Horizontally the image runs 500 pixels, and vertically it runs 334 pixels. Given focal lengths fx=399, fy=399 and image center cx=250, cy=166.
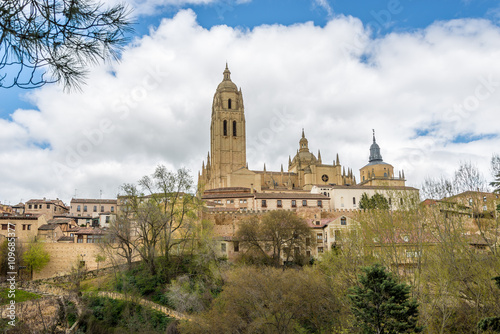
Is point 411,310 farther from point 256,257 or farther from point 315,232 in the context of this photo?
point 315,232

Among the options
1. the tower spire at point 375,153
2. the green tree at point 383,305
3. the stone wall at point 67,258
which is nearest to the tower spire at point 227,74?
the tower spire at point 375,153

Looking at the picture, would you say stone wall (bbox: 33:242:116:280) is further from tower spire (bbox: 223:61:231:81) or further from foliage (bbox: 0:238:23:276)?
tower spire (bbox: 223:61:231:81)

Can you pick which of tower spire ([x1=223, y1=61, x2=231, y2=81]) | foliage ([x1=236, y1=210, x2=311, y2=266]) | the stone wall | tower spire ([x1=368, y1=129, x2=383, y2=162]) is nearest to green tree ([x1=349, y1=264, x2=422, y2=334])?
foliage ([x1=236, y1=210, x2=311, y2=266])

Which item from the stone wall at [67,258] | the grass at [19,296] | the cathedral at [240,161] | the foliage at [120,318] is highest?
the cathedral at [240,161]

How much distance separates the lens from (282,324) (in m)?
23.5

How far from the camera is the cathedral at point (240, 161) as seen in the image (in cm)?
8519

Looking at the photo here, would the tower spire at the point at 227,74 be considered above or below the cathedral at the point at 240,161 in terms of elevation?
above

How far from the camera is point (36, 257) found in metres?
40.4

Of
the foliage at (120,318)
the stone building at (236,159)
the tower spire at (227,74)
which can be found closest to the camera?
the foliage at (120,318)

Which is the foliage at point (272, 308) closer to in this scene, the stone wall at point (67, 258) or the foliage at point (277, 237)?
the foliage at point (277, 237)

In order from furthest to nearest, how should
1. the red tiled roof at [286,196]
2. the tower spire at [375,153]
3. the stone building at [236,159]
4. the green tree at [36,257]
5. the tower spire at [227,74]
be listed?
the tower spire at [227,74] → the tower spire at [375,153] → the stone building at [236,159] → the red tiled roof at [286,196] → the green tree at [36,257]

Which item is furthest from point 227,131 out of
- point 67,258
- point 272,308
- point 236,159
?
point 272,308

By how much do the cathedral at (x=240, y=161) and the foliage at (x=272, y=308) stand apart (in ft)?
180

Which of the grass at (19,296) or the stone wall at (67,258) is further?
the stone wall at (67,258)
